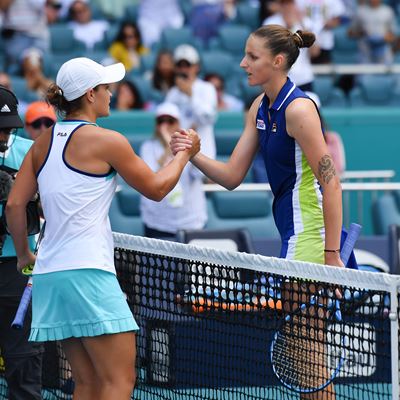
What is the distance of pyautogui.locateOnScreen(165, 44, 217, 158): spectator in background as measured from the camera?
10992mm

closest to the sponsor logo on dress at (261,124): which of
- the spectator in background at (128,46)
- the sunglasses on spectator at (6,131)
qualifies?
the sunglasses on spectator at (6,131)

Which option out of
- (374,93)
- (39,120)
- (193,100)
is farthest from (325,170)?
(374,93)

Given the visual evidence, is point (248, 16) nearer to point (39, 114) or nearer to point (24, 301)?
point (39, 114)

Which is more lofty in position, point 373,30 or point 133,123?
point 373,30

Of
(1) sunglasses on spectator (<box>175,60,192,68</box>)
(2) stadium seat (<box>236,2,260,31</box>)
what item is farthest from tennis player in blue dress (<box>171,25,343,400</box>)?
(2) stadium seat (<box>236,2,260,31</box>)

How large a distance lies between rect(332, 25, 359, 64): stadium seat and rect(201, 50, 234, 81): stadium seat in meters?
1.95

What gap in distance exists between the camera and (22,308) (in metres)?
5.22

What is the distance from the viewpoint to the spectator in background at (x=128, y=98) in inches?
514

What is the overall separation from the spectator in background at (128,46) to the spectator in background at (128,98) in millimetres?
1538

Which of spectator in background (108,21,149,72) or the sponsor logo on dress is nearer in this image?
the sponsor logo on dress

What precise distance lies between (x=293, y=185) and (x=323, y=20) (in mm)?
10349

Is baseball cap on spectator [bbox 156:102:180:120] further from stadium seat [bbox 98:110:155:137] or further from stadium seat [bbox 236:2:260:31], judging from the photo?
stadium seat [bbox 236:2:260:31]

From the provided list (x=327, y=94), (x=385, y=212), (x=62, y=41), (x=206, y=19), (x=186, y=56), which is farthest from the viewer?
(x=206, y=19)

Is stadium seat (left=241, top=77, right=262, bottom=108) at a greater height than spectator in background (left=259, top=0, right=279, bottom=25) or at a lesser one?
lesser
